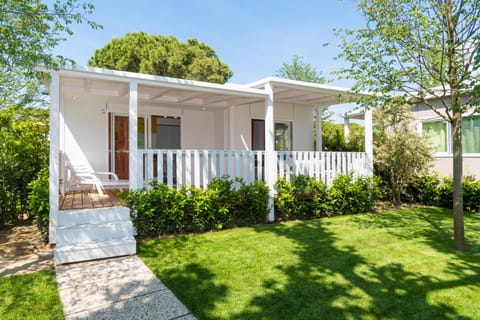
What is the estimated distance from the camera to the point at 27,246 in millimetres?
5039

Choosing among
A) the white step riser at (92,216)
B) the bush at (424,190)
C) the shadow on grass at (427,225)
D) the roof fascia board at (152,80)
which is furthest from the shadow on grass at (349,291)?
the bush at (424,190)

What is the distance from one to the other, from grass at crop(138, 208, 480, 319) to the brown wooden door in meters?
3.70

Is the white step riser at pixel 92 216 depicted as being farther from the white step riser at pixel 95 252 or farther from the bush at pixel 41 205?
the white step riser at pixel 95 252

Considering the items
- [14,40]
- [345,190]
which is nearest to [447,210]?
[345,190]

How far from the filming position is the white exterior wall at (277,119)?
30.7 feet

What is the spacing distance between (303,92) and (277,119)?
1.92 m

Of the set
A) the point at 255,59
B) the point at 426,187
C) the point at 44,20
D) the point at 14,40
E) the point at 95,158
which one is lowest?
the point at 426,187

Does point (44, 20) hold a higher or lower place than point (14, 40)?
higher

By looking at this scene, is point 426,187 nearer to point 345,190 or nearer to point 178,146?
point 345,190

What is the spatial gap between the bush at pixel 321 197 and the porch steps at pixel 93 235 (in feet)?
10.6

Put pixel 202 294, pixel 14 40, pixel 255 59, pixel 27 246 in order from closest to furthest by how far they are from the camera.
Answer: pixel 202 294 < pixel 14 40 < pixel 27 246 < pixel 255 59

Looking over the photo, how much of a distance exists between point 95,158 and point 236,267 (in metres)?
5.38

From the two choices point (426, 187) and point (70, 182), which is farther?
point (426, 187)

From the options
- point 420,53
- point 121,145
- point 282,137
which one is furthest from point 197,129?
point 420,53
